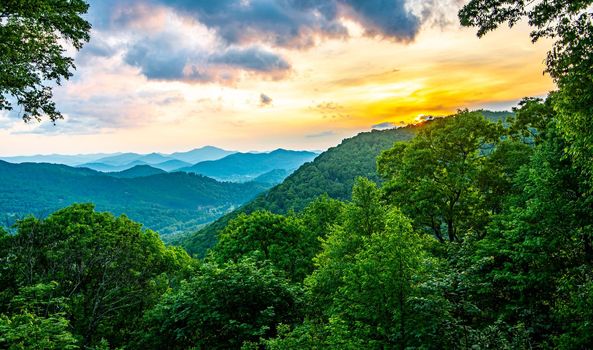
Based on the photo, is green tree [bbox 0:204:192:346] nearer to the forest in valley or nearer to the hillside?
the forest in valley

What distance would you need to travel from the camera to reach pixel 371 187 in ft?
73.3

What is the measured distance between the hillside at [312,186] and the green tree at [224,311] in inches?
3586

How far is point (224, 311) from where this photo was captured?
46.3 feet

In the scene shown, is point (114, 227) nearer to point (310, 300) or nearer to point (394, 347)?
point (310, 300)

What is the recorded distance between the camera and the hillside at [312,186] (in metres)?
121

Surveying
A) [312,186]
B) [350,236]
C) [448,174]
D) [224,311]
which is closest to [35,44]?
[224,311]

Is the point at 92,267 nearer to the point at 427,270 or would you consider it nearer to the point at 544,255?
the point at 427,270

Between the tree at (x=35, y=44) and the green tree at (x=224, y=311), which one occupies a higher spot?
the tree at (x=35, y=44)

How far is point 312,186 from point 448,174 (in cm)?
11872

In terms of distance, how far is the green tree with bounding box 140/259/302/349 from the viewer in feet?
44.6

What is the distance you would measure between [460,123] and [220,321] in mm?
21012

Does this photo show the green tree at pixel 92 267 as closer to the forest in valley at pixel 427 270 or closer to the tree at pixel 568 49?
the forest in valley at pixel 427 270

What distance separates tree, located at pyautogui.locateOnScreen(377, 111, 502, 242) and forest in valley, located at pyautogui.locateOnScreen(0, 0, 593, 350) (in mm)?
99

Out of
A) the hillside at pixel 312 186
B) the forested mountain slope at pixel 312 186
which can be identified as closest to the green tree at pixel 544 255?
the forested mountain slope at pixel 312 186
